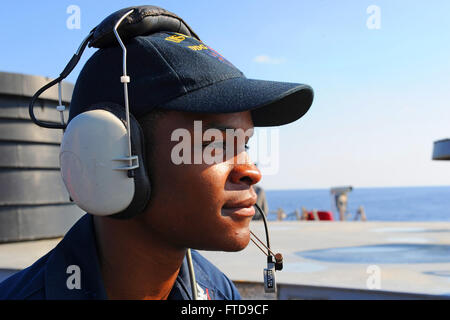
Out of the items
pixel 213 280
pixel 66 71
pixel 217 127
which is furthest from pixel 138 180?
pixel 213 280

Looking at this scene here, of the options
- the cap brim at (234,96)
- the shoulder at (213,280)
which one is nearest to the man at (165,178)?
the cap brim at (234,96)

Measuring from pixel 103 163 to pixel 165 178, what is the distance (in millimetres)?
178

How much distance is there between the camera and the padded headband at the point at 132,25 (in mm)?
1412

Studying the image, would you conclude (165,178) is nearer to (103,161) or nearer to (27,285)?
(103,161)

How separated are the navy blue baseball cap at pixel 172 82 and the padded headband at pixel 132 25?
Result: 1.2 inches

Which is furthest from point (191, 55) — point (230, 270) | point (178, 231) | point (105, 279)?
point (230, 270)

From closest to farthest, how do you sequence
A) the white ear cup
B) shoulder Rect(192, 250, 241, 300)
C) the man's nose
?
the white ear cup → the man's nose → shoulder Rect(192, 250, 241, 300)

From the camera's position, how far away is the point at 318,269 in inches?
155

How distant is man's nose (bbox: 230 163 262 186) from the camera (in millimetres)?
1376

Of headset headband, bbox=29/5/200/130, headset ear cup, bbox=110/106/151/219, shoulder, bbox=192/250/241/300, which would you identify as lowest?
shoulder, bbox=192/250/241/300

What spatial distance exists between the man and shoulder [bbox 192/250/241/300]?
285 millimetres

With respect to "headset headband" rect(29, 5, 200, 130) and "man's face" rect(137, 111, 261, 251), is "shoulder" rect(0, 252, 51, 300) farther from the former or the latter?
"headset headband" rect(29, 5, 200, 130)

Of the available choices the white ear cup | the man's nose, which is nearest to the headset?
the white ear cup

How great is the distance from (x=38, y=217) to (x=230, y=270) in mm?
3434
